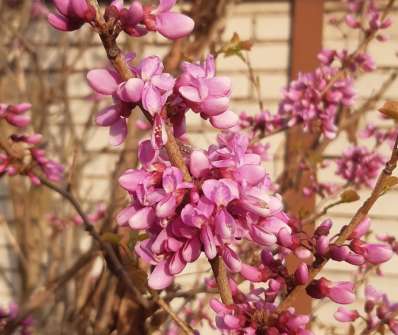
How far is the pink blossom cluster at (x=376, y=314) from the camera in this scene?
1.35 m

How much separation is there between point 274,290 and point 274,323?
9 centimetres

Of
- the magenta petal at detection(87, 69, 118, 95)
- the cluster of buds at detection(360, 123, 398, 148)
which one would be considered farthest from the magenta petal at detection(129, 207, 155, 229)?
the cluster of buds at detection(360, 123, 398, 148)

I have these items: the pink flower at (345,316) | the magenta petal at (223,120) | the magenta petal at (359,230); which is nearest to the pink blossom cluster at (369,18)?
the pink flower at (345,316)

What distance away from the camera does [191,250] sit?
2.89 feet

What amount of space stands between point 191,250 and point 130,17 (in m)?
0.40

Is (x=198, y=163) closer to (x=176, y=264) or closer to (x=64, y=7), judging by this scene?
(x=176, y=264)

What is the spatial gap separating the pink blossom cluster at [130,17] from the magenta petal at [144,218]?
30cm

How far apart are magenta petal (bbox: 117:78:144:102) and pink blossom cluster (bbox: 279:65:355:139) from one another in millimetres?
1397

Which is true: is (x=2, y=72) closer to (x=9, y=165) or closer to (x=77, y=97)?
(x=77, y=97)

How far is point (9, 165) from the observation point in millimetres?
1764

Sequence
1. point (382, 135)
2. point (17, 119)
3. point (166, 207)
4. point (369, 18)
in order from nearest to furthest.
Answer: point (166, 207) < point (17, 119) < point (382, 135) < point (369, 18)

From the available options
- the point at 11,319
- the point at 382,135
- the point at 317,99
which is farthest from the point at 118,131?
the point at 382,135

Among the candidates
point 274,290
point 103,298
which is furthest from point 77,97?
point 274,290

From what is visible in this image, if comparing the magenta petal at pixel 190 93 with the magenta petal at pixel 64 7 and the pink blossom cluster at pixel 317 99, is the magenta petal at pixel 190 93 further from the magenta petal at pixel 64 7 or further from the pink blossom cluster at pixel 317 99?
the pink blossom cluster at pixel 317 99
